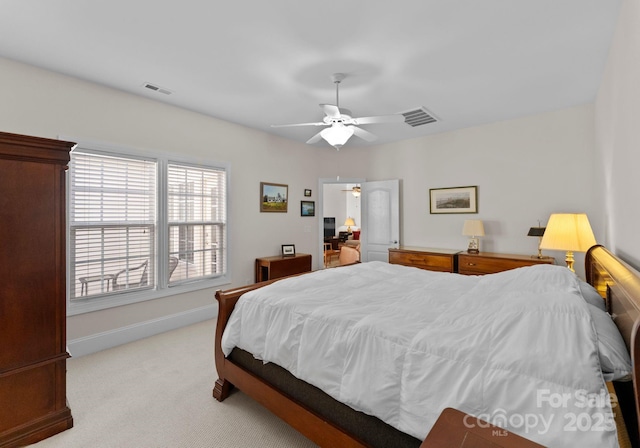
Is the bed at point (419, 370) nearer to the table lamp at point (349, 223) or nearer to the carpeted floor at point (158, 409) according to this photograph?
the carpeted floor at point (158, 409)

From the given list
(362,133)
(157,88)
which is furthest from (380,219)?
(157,88)

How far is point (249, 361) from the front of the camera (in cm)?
212

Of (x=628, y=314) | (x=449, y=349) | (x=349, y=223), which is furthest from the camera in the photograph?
(x=349, y=223)

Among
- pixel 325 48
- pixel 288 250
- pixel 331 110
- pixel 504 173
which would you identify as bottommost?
pixel 288 250

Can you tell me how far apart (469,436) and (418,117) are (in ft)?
13.1

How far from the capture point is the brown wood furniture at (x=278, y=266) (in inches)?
183

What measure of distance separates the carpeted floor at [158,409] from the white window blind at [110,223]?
80 cm

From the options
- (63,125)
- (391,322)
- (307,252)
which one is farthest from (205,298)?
(391,322)

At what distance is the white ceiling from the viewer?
2059 mm

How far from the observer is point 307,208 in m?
5.64

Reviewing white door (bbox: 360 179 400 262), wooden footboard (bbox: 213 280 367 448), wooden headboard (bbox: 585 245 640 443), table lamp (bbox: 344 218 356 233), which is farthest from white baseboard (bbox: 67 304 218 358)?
table lamp (bbox: 344 218 356 233)

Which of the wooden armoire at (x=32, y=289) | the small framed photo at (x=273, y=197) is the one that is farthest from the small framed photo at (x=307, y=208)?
the wooden armoire at (x=32, y=289)

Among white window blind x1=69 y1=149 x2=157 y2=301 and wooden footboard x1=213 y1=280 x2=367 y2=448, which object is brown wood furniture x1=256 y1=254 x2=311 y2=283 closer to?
white window blind x1=69 y1=149 x2=157 y2=301

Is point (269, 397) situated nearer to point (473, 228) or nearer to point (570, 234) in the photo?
point (570, 234)
